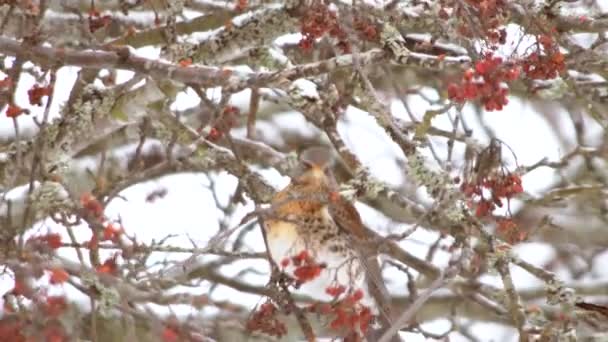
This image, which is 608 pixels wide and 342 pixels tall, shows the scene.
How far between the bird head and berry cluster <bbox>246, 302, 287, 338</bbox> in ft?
3.81

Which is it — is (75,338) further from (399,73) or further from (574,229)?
(574,229)

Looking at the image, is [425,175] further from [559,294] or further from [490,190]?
[559,294]

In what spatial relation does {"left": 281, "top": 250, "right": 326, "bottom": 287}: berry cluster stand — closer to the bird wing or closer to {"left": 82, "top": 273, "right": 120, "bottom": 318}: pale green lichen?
{"left": 82, "top": 273, "right": 120, "bottom": 318}: pale green lichen

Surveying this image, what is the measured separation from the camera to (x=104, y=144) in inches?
219

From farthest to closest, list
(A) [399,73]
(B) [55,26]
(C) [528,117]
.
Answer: (C) [528,117], (A) [399,73], (B) [55,26]

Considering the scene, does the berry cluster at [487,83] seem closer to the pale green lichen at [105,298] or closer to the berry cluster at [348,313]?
the berry cluster at [348,313]

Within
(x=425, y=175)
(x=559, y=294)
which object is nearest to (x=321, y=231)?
(x=425, y=175)

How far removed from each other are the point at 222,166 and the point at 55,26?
850mm

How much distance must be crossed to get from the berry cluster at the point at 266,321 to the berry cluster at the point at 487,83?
2.94 feet

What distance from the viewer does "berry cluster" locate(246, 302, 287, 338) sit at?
3754 mm

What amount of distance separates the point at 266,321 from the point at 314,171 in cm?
135

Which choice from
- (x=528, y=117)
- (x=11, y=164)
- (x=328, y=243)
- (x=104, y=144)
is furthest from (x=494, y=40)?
(x=528, y=117)

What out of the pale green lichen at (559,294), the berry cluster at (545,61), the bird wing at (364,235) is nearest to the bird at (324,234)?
the bird wing at (364,235)

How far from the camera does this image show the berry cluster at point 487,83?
3.34 meters
